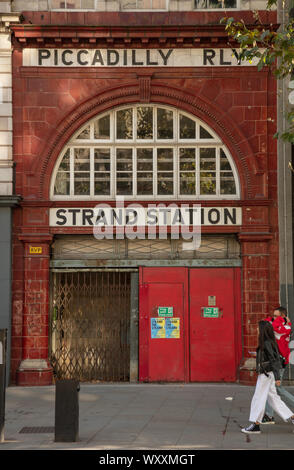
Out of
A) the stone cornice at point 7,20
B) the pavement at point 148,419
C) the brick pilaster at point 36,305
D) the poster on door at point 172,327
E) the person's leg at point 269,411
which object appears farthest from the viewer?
the poster on door at point 172,327

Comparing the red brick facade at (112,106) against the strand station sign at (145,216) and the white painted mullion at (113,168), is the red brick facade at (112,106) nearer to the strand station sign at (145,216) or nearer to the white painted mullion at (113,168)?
the strand station sign at (145,216)

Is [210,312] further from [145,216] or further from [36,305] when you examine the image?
[36,305]

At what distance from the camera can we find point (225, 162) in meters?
16.2

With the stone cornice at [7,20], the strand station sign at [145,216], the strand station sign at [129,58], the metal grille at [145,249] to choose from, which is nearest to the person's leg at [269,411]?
the metal grille at [145,249]

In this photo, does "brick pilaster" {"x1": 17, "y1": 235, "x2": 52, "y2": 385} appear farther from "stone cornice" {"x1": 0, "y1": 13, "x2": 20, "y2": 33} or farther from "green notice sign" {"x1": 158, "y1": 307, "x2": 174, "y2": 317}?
"stone cornice" {"x1": 0, "y1": 13, "x2": 20, "y2": 33}

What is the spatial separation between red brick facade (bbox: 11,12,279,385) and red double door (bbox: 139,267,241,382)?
42 centimetres

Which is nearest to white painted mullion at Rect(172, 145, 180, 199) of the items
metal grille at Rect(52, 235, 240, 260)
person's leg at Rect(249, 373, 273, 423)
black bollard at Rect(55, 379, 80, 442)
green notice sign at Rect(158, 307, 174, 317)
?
metal grille at Rect(52, 235, 240, 260)

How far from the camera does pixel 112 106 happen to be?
1609cm

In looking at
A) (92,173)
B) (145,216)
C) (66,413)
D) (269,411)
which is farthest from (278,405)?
(92,173)

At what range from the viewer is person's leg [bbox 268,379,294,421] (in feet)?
33.7

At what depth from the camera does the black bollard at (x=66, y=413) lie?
9586mm

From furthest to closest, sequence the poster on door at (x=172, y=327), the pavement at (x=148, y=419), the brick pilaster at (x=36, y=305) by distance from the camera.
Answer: the poster on door at (x=172, y=327)
the brick pilaster at (x=36, y=305)
the pavement at (x=148, y=419)

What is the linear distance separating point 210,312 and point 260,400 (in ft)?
18.6

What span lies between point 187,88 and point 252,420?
8.31 metres
